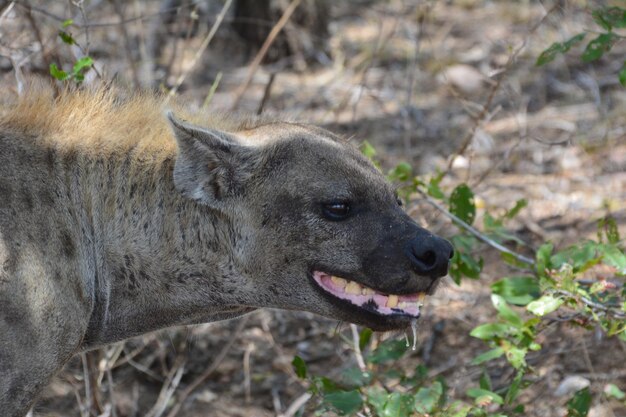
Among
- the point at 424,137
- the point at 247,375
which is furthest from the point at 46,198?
the point at 424,137

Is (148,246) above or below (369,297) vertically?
above

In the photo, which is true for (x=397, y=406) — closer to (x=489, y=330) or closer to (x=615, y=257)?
(x=489, y=330)

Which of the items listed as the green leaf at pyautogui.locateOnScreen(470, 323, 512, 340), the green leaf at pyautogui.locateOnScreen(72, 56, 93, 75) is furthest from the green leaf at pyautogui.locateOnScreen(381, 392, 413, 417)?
the green leaf at pyautogui.locateOnScreen(72, 56, 93, 75)

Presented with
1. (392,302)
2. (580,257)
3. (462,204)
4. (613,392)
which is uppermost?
(392,302)

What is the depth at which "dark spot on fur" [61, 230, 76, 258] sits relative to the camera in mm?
3453

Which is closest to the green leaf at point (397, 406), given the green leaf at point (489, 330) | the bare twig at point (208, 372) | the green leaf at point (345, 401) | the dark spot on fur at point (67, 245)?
the green leaf at point (345, 401)

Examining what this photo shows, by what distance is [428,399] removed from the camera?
12.8 feet

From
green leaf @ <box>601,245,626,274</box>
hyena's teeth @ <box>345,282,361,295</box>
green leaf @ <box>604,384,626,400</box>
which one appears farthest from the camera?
green leaf @ <box>604,384,626,400</box>

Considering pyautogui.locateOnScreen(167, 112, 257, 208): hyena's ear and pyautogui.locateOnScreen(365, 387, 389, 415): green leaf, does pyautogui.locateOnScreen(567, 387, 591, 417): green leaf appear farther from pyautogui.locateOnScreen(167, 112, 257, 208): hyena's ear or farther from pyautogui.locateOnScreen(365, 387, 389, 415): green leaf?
pyautogui.locateOnScreen(167, 112, 257, 208): hyena's ear

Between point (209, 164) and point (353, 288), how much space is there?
27.6 inches

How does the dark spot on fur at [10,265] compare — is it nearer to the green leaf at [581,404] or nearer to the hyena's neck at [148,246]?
the hyena's neck at [148,246]

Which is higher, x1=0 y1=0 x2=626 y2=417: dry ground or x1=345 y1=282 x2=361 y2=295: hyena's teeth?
x1=345 y1=282 x2=361 y2=295: hyena's teeth

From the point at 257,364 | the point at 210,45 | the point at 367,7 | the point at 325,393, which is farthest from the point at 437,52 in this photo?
the point at 325,393

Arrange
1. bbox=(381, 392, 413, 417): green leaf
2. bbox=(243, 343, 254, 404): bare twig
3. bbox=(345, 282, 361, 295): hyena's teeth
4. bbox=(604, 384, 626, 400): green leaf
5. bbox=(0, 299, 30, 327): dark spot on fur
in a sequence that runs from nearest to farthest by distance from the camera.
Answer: bbox=(0, 299, 30, 327): dark spot on fur, bbox=(345, 282, 361, 295): hyena's teeth, bbox=(381, 392, 413, 417): green leaf, bbox=(604, 384, 626, 400): green leaf, bbox=(243, 343, 254, 404): bare twig
